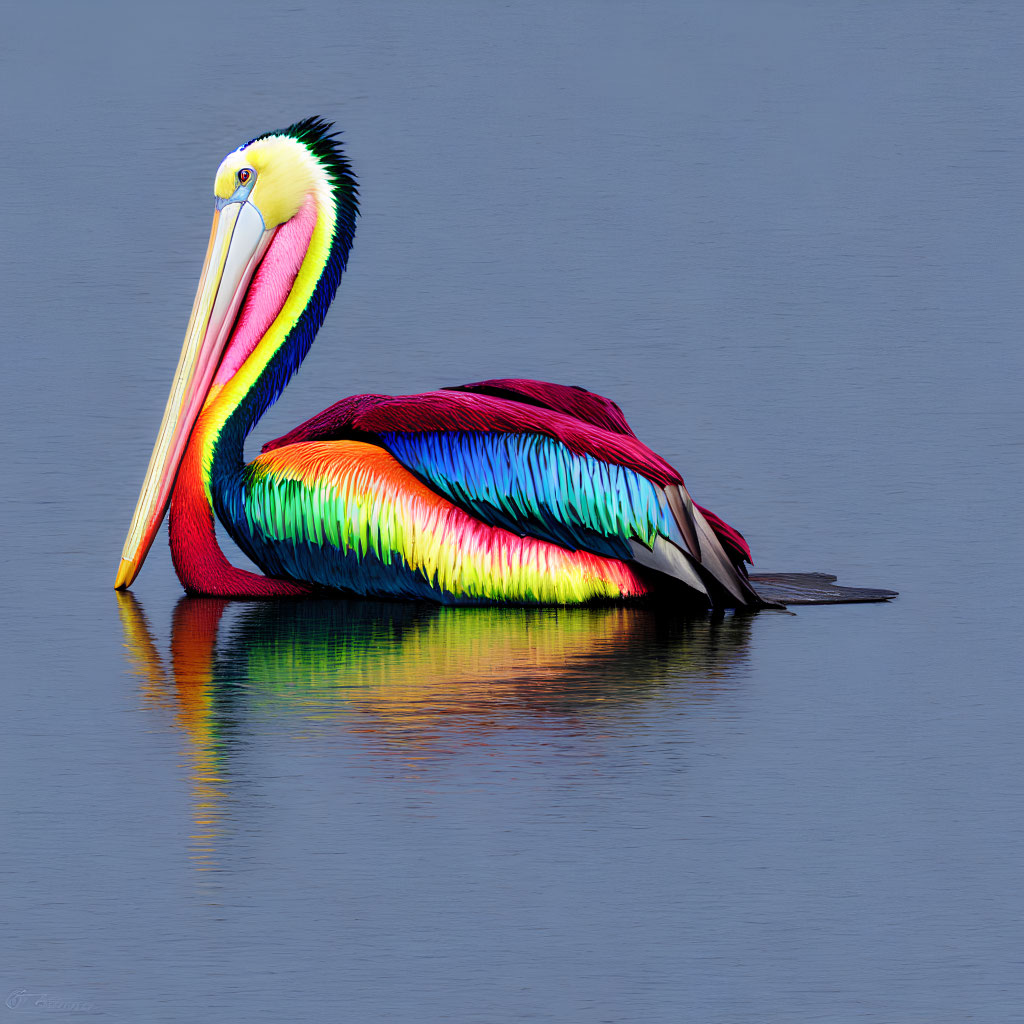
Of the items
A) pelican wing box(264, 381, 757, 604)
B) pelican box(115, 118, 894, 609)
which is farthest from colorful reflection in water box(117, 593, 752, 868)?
pelican wing box(264, 381, 757, 604)

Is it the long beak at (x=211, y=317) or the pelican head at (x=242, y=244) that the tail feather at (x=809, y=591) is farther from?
the long beak at (x=211, y=317)

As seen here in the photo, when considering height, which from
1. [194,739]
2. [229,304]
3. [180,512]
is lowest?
[194,739]

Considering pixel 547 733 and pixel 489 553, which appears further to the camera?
pixel 489 553

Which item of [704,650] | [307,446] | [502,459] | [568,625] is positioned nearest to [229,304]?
[307,446]

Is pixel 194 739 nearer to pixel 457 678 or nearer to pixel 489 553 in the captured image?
pixel 457 678

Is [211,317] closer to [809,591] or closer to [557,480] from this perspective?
[557,480]

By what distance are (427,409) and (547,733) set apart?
3062 mm

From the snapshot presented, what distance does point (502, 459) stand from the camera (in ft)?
34.1

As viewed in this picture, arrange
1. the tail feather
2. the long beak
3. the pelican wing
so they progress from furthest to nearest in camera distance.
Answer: the long beak
the tail feather
the pelican wing

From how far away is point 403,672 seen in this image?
8.85m

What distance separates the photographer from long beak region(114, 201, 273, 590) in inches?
443

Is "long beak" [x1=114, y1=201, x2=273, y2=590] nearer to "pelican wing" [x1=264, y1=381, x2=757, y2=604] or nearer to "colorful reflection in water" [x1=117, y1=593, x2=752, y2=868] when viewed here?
"colorful reflection in water" [x1=117, y1=593, x2=752, y2=868]

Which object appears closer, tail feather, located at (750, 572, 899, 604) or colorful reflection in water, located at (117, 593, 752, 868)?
colorful reflection in water, located at (117, 593, 752, 868)

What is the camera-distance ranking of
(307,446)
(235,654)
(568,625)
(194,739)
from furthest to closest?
(307,446), (568,625), (235,654), (194,739)
